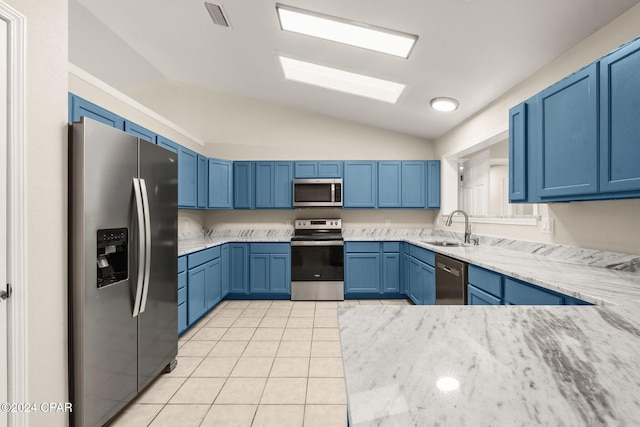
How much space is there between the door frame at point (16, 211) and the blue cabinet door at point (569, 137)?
2.75 meters

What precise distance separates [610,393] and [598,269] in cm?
177

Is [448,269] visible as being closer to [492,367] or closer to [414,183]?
[414,183]

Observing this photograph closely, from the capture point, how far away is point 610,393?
1.70 ft

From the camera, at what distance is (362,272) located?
4180 millimetres

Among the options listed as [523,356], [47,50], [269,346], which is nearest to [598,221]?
[523,356]

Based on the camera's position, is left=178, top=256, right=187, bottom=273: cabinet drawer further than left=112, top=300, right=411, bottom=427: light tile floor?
Yes

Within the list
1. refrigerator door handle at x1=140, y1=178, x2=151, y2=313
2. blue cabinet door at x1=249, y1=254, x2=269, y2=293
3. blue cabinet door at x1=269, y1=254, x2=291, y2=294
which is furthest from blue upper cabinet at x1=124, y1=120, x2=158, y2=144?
blue cabinet door at x1=269, y1=254, x2=291, y2=294

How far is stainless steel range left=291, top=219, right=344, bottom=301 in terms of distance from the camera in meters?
4.14

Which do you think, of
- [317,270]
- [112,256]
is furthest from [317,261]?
[112,256]

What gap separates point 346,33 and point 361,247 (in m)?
2.64

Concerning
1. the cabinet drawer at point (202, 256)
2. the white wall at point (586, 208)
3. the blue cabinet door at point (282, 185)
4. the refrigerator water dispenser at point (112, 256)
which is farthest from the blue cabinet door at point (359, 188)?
the refrigerator water dispenser at point (112, 256)

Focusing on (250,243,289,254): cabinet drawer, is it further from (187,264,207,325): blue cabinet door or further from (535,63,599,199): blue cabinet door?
(535,63,599,199): blue cabinet door

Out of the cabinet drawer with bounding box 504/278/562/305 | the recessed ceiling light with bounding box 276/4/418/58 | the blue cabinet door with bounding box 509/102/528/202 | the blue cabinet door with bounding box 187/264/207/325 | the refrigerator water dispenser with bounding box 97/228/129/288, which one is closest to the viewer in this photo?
the cabinet drawer with bounding box 504/278/562/305

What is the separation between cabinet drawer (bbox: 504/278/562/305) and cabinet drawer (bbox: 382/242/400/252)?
7.55ft
